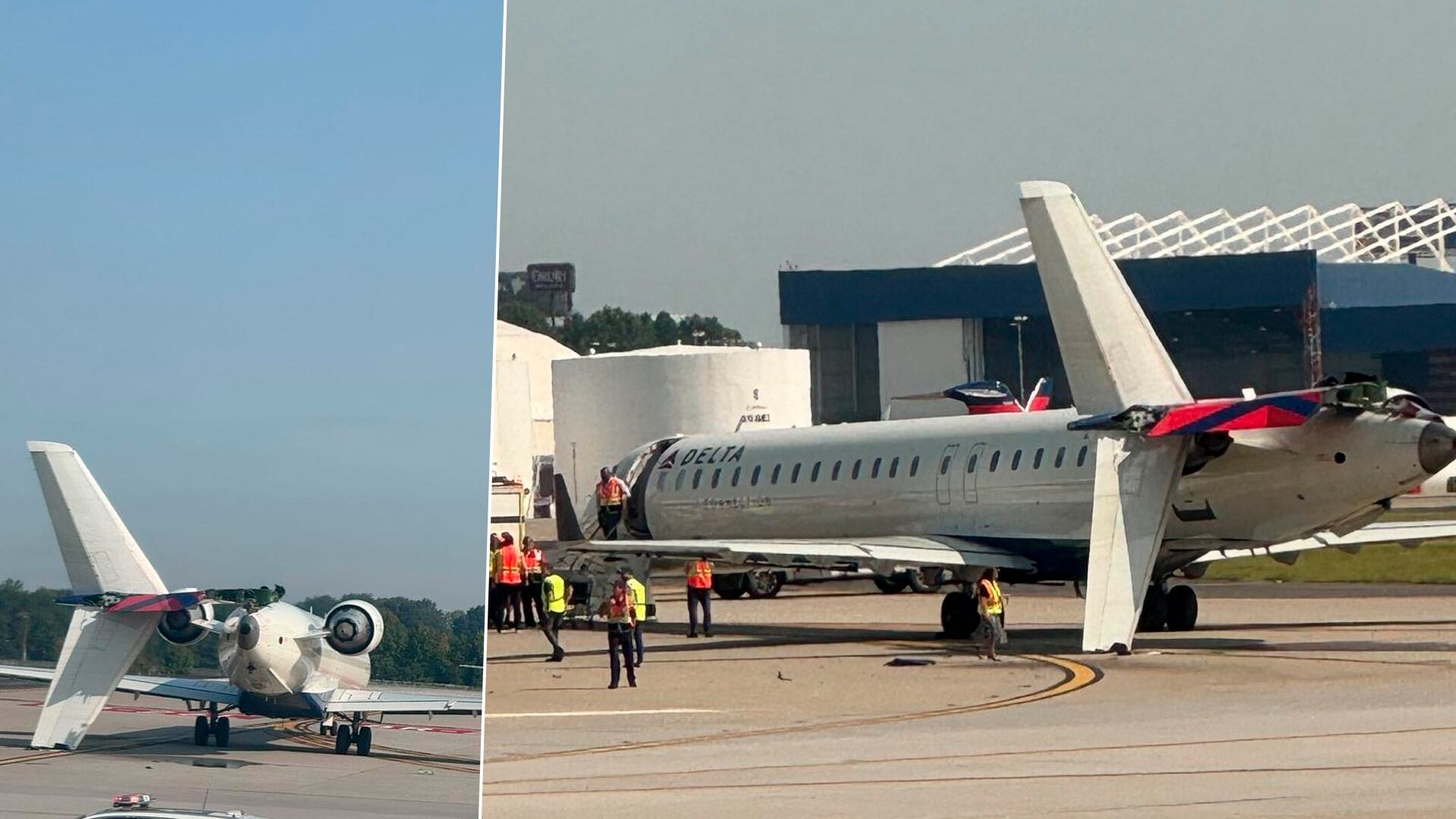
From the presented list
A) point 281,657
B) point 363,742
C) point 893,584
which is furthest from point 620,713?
point 363,742

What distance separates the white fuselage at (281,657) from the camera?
2181 inches

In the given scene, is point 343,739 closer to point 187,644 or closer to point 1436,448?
point 187,644

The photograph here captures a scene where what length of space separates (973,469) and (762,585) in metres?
14.3

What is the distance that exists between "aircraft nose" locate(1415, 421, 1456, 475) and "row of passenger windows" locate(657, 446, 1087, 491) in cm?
548

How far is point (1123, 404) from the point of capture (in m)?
27.4

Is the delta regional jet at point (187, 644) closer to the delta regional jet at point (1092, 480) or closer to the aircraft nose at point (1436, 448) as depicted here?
the delta regional jet at point (1092, 480)

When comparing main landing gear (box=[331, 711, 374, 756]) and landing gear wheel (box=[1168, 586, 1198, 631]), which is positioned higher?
landing gear wheel (box=[1168, 586, 1198, 631])

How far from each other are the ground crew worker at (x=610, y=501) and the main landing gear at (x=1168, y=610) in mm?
11472

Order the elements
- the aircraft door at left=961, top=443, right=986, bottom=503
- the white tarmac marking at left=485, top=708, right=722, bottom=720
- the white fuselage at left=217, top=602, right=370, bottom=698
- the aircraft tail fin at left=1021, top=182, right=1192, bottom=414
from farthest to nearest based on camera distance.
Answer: the white fuselage at left=217, top=602, right=370, bottom=698
the aircraft door at left=961, top=443, right=986, bottom=503
the aircraft tail fin at left=1021, top=182, right=1192, bottom=414
the white tarmac marking at left=485, top=708, right=722, bottom=720

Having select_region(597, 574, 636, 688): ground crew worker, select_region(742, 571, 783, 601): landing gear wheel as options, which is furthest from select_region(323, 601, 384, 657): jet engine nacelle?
select_region(597, 574, 636, 688): ground crew worker

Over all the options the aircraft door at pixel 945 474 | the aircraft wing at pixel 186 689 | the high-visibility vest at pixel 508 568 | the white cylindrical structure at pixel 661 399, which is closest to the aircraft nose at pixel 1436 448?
the aircraft door at pixel 945 474

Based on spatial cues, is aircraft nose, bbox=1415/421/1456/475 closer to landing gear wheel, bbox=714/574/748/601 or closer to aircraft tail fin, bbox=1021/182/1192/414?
aircraft tail fin, bbox=1021/182/1192/414

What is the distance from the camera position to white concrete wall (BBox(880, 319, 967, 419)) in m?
98.5

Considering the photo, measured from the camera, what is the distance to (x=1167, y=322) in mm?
101312
